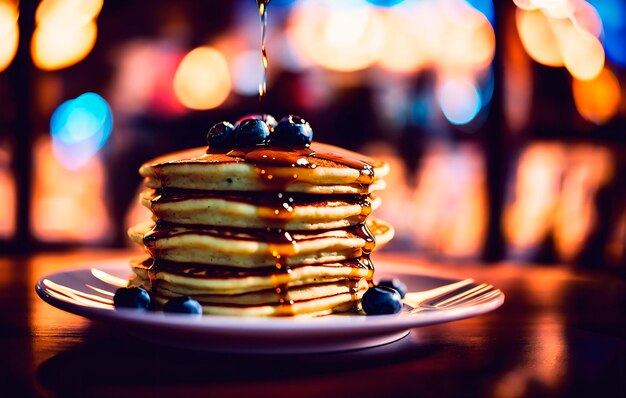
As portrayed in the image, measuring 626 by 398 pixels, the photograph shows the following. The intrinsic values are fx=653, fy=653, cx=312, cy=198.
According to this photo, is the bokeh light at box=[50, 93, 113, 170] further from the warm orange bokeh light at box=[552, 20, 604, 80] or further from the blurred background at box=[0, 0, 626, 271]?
the warm orange bokeh light at box=[552, 20, 604, 80]

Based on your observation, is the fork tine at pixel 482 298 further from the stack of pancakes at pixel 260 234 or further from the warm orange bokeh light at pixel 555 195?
the warm orange bokeh light at pixel 555 195

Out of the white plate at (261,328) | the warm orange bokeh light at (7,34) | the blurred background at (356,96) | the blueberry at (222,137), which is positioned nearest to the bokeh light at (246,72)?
the blurred background at (356,96)

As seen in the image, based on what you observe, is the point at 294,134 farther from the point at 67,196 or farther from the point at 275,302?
the point at 67,196

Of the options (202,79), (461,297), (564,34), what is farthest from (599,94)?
(461,297)

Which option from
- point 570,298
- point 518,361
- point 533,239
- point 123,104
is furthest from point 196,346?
point 123,104

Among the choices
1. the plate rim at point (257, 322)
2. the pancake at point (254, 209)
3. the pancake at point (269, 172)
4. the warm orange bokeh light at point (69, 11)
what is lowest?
the plate rim at point (257, 322)

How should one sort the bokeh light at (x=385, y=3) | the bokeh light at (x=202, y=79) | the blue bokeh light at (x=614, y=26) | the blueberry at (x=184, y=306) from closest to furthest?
the blueberry at (x=184, y=306)
the blue bokeh light at (x=614, y=26)
the bokeh light at (x=202, y=79)
the bokeh light at (x=385, y=3)
